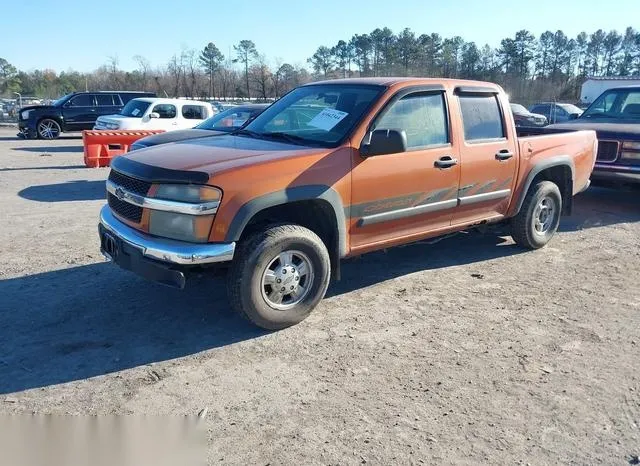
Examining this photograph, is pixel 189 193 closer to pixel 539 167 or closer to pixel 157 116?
pixel 539 167

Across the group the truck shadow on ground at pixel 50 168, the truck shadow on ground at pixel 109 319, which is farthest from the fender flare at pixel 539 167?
the truck shadow on ground at pixel 50 168

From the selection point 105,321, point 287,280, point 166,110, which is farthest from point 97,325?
point 166,110

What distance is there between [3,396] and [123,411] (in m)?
0.76

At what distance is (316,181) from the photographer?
437 centimetres

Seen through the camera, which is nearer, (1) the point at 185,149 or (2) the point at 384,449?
(2) the point at 384,449

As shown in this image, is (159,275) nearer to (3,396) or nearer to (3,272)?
(3,396)

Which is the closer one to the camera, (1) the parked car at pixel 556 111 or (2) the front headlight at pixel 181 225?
(2) the front headlight at pixel 181 225

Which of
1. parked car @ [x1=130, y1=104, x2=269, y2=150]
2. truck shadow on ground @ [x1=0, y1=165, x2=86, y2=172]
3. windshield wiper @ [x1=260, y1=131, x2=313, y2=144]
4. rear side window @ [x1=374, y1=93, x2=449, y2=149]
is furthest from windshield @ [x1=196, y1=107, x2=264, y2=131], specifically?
rear side window @ [x1=374, y1=93, x2=449, y2=149]

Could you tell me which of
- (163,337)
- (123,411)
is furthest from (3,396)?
(163,337)

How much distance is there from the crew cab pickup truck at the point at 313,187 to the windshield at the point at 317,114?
0.02m

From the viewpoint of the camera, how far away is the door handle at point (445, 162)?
517 centimetres

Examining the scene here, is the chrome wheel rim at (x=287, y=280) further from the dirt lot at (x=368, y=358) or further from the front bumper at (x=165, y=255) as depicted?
the front bumper at (x=165, y=255)

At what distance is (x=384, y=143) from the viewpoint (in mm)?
4516

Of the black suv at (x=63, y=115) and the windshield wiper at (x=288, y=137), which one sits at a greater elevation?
the black suv at (x=63, y=115)
